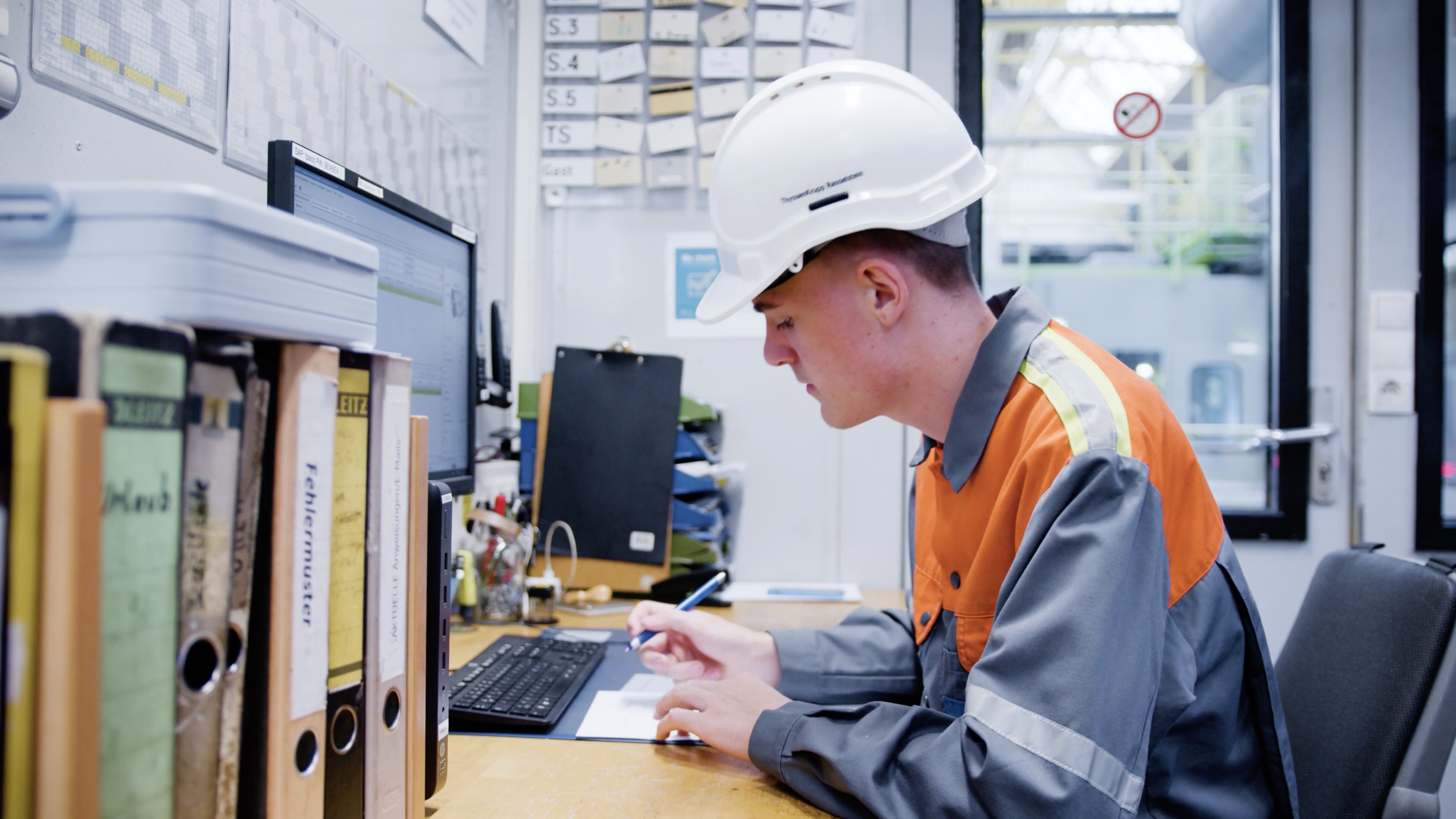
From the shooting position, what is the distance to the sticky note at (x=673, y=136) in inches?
73.7

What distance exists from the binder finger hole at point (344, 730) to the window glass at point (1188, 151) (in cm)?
181

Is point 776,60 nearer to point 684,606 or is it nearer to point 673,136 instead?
point 673,136

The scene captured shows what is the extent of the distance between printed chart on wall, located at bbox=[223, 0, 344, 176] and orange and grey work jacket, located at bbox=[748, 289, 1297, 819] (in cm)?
97

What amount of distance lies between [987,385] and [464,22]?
1401 millimetres

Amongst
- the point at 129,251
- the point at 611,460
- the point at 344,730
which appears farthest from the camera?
the point at 611,460

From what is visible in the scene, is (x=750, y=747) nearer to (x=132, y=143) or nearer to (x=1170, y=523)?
(x=1170, y=523)

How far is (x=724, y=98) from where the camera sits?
186 cm

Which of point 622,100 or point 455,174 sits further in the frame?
point 622,100

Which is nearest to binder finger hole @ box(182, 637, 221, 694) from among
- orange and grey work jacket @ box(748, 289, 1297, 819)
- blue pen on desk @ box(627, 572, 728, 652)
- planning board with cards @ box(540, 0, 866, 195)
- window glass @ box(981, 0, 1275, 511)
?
orange and grey work jacket @ box(748, 289, 1297, 819)

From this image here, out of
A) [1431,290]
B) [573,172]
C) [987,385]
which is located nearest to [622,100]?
[573,172]

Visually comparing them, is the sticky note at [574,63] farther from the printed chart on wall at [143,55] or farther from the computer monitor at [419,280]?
the printed chart on wall at [143,55]

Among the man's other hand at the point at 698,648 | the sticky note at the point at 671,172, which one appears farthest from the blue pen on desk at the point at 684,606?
the sticky note at the point at 671,172

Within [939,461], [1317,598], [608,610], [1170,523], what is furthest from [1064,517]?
[608,610]

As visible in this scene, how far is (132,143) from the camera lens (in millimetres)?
844
